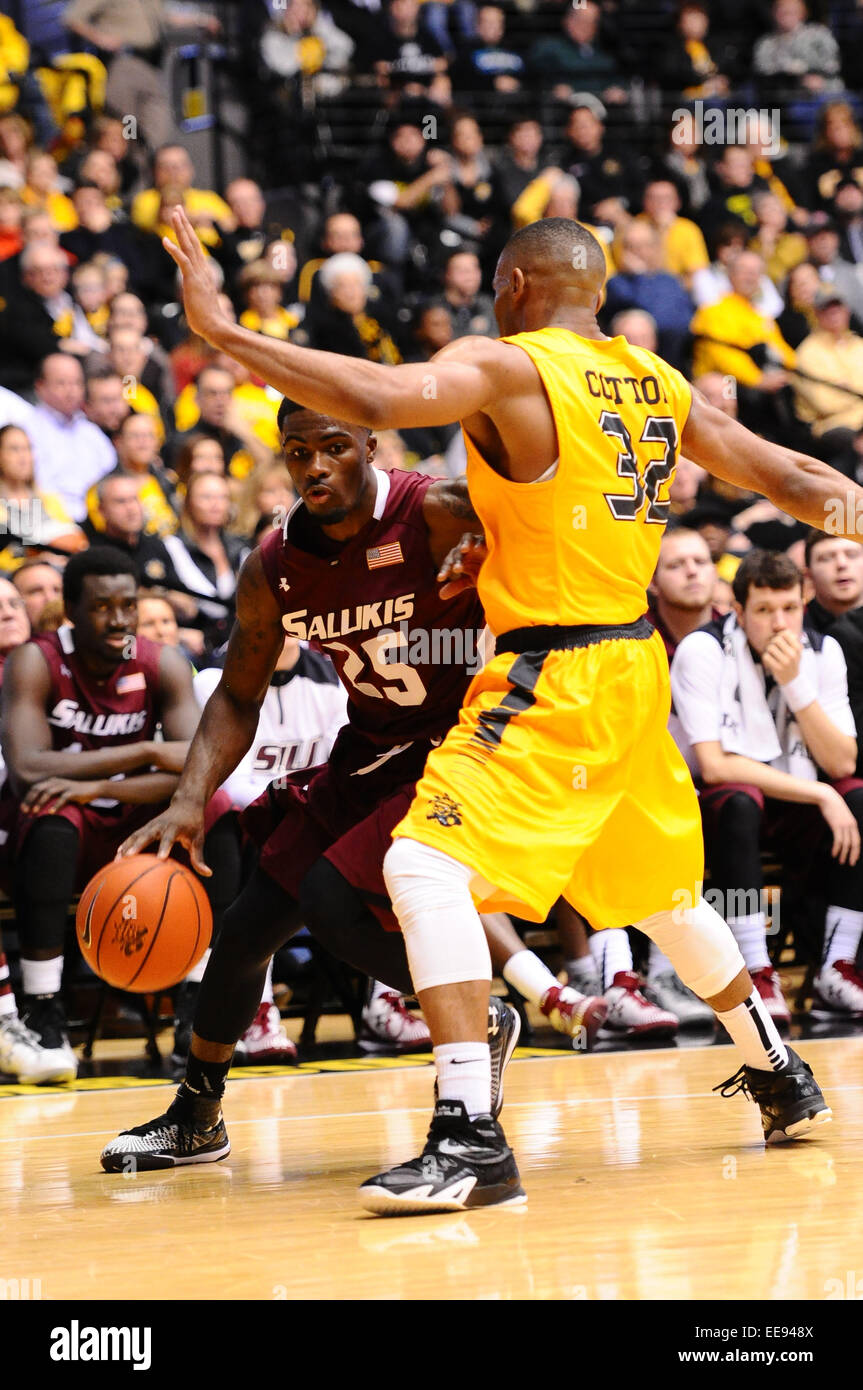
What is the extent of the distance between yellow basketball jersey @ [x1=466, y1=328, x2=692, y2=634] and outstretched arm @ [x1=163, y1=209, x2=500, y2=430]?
318 millimetres

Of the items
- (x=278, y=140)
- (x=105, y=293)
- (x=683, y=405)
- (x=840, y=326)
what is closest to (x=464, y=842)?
(x=683, y=405)

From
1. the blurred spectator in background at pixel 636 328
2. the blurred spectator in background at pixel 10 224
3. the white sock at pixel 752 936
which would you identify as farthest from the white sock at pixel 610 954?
the blurred spectator in background at pixel 10 224

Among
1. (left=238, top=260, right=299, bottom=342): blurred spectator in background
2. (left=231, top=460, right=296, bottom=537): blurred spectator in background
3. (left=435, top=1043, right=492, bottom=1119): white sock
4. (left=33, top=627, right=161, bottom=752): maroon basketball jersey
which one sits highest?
(left=238, top=260, right=299, bottom=342): blurred spectator in background

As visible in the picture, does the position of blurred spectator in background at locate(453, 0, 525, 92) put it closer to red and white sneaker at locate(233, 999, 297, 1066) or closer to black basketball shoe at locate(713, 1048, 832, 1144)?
red and white sneaker at locate(233, 999, 297, 1066)

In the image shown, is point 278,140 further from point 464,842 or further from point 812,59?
point 464,842

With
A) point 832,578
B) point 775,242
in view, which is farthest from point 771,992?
point 775,242

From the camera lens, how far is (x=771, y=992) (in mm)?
5957

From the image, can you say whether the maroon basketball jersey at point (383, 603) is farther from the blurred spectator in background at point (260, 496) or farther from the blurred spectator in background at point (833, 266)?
the blurred spectator in background at point (833, 266)

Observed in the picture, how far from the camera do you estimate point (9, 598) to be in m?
6.31

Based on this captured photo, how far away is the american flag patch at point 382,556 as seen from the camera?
3832 millimetres

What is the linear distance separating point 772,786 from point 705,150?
824 centimetres

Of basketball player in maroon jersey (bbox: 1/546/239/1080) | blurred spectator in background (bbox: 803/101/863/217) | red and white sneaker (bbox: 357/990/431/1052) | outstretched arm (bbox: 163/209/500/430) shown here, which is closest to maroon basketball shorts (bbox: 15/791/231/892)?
basketball player in maroon jersey (bbox: 1/546/239/1080)

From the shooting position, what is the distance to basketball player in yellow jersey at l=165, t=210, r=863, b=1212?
3107 mm

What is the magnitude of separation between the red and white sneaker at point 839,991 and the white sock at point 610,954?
28.0 inches
